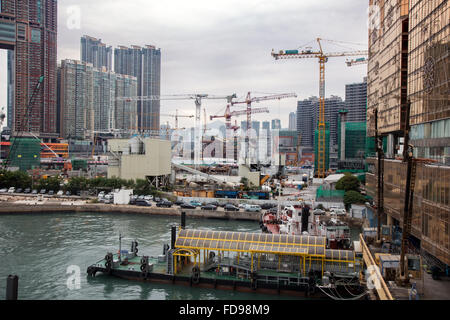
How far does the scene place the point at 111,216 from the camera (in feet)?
79.7

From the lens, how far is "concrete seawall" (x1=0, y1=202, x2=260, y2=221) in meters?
24.1

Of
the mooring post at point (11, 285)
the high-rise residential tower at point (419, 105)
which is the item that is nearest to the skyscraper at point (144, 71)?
the high-rise residential tower at point (419, 105)

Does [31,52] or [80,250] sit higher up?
[31,52]

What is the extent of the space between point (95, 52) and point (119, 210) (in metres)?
68.6

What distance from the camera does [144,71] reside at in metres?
96.1

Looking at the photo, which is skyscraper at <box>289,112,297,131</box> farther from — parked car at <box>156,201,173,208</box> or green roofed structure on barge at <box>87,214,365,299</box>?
green roofed structure on barge at <box>87,214,365,299</box>

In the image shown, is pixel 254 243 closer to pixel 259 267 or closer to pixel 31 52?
pixel 259 267

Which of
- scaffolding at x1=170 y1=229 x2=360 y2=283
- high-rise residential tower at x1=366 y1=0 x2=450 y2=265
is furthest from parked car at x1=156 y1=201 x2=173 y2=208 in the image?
scaffolding at x1=170 y1=229 x2=360 y2=283

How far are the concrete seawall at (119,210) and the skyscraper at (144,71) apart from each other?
68.5 metres

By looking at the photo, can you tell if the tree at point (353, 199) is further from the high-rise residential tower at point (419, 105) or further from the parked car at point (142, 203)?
the parked car at point (142, 203)

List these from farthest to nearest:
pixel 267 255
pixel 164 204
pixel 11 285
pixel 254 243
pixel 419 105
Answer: pixel 164 204, pixel 419 105, pixel 267 255, pixel 254 243, pixel 11 285

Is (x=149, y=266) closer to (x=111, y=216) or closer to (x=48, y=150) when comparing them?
(x=111, y=216)

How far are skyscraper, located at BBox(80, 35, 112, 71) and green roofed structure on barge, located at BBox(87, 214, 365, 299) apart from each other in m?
77.1

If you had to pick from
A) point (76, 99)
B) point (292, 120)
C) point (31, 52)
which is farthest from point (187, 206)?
point (292, 120)
